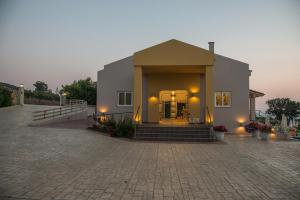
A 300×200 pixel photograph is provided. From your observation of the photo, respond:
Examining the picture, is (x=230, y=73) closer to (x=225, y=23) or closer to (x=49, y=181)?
(x=225, y=23)

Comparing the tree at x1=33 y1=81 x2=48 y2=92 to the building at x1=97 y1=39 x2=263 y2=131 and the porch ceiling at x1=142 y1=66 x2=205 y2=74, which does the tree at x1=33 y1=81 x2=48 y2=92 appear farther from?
the porch ceiling at x1=142 y1=66 x2=205 y2=74

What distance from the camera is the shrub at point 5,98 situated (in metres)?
24.6

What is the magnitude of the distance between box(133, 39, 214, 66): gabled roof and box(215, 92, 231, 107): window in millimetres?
4159

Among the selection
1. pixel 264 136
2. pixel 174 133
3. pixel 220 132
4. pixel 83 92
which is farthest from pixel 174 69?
pixel 83 92

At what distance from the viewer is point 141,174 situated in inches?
217

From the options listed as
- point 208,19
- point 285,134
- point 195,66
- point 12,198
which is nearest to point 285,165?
point 12,198

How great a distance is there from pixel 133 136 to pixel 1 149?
20.9ft

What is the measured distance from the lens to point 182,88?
54.9 feet

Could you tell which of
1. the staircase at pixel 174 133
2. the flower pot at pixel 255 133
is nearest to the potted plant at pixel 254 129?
the flower pot at pixel 255 133

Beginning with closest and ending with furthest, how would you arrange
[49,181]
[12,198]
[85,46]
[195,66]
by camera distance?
[12,198] < [49,181] < [195,66] < [85,46]

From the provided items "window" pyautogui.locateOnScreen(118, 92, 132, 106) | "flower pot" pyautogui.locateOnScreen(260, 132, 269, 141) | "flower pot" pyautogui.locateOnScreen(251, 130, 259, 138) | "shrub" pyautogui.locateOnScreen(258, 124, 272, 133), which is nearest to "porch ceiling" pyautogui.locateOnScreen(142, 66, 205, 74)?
"window" pyautogui.locateOnScreen(118, 92, 132, 106)

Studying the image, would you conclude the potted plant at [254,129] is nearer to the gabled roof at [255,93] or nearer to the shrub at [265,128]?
the shrub at [265,128]

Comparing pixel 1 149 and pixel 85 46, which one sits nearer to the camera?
pixel 1 149

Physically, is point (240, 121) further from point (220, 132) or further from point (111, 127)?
point (111, 127)
